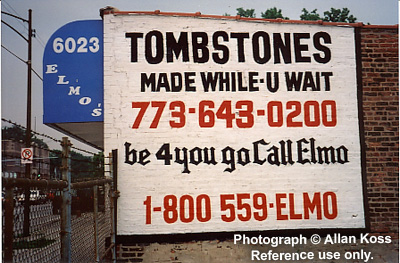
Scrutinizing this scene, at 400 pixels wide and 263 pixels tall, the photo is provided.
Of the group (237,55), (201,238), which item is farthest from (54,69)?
(201,238)

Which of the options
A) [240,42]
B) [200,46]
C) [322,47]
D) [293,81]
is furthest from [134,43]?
[322,47]

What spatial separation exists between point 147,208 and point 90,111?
205 cm

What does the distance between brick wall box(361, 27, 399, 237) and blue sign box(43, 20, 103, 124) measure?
5093 mm

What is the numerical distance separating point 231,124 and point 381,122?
→ 9.48 ft

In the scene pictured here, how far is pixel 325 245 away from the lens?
7707 millimetres

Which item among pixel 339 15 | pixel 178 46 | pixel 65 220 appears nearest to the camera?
pixel 65 220

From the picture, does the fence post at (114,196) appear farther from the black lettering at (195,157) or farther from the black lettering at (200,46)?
the black lettering at (200,46)

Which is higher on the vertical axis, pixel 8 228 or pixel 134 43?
pixel 134 43

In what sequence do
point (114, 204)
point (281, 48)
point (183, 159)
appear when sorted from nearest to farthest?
point (114, 204), point (183, 159), point (281, 48)

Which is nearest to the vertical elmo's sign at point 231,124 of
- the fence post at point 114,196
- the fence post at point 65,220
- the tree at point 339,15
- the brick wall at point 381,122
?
the fence post at point 114,196

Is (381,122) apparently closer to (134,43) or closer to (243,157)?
(243,157)

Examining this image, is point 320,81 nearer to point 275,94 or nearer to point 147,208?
point 275,94

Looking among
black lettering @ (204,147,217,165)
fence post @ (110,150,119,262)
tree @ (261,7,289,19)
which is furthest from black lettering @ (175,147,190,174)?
tree @ (261,7,289,19)

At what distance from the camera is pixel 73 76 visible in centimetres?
756
